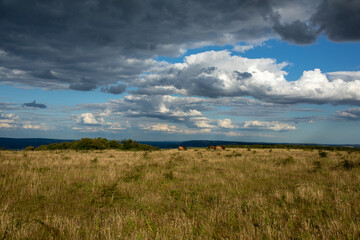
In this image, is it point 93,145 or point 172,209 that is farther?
point 93,145

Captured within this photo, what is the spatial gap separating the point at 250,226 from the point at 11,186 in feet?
32.3

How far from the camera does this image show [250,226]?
5.57 metres

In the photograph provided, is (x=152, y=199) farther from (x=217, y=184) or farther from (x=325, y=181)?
(x=325, y=181)

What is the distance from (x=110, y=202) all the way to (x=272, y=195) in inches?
239

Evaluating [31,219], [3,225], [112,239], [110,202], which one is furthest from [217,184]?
[3,225]

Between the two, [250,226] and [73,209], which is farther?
[73,209]

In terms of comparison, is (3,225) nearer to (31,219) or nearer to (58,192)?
(31,219)

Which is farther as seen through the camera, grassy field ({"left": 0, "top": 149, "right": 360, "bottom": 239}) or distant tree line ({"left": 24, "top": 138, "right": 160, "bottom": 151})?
distant tree line ({"left": 24, "top": 138, "right": 160, "bottom": 151})

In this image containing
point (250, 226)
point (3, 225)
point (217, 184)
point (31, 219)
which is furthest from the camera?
point (217, 184)

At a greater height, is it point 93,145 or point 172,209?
point 172,209

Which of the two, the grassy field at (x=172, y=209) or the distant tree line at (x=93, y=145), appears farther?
the distant tree line at (x=93, y=145)

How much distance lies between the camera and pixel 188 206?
7402 millimetres

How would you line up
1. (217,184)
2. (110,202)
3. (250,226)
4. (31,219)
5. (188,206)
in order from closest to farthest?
(250,226), (31,219), (188,206), (110,202), (217,184)

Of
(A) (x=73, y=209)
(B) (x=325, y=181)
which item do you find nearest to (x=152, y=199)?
(A) (x=73, y=209)
